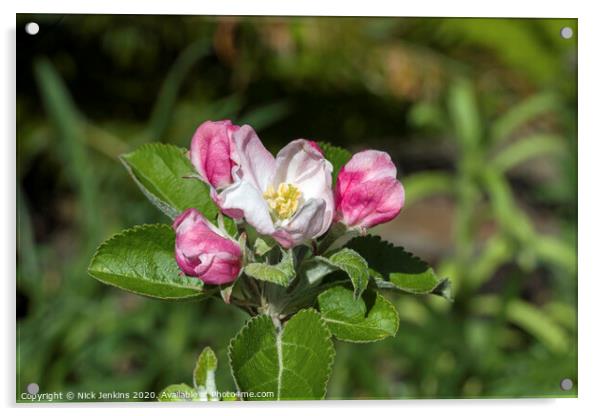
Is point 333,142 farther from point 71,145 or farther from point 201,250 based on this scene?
point 201,250

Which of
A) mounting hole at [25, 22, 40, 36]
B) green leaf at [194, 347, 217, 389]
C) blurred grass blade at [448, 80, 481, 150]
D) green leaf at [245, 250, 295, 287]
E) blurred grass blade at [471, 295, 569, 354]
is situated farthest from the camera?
blurred grass blade at [448, 80, 481, 150]

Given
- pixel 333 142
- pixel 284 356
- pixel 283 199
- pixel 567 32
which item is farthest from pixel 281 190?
pixel 333 142

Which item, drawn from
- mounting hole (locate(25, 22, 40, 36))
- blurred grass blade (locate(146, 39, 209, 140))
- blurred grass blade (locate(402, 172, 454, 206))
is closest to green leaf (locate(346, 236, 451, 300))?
mounting hole (locate(25, 22, 40, 36))

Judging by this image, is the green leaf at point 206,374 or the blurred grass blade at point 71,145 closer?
the green leaf at point 206,374

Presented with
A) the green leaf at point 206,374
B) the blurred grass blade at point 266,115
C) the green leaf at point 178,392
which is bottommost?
the green leaf at point 178,392

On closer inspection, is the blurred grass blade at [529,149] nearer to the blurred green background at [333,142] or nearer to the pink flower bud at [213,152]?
the blurred green background at [333,142]

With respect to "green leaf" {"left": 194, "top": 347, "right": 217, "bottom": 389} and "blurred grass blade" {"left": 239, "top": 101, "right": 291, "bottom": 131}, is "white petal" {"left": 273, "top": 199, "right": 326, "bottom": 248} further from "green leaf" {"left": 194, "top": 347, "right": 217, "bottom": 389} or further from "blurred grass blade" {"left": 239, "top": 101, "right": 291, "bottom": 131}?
"blurred grass blade" {"left": 239, "top": 101, "right": 291, "bottom": 131}

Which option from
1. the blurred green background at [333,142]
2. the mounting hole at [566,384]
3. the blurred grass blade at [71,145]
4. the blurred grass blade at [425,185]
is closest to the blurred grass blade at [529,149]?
the blurred green background at [333,142]
